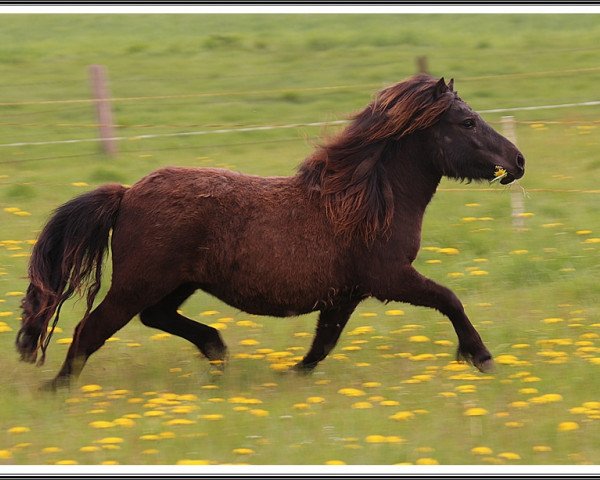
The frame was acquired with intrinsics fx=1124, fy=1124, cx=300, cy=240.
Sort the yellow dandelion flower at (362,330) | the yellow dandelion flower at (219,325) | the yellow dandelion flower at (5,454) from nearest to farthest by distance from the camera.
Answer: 1. the yellow dandelion flower at (5,454)
2. the yellow dandelion flower at (362,330)
3. the yellow dandelion flower at (219,325)

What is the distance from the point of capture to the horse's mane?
24.7 ft

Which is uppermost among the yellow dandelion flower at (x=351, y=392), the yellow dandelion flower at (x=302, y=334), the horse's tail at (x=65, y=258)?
the horse's tail at (x=65, y=258)

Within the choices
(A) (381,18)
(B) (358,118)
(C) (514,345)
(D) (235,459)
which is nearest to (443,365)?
(C) (514,345)

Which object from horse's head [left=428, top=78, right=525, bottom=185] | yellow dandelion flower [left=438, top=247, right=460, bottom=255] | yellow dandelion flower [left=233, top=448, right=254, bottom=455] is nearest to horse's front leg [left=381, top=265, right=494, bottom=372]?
horse's head [left=428, top=78, right=525, bottom=185]

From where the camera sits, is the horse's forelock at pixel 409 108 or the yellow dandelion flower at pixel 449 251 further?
the yellow dandelion flower at pixel 449 251

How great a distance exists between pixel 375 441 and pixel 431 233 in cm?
605

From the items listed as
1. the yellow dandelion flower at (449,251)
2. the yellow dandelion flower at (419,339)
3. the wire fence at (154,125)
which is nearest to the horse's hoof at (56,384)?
the yellow dandelion flower at (419,339)

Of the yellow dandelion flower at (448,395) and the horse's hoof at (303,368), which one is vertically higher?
the yellow dandelion flower at (448,395)

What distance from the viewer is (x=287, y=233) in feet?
24.4

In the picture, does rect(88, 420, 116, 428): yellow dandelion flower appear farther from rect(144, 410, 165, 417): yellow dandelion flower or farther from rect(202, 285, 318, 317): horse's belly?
rect(202, 285, 318, 317): horse's belly

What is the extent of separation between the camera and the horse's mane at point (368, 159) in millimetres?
7516

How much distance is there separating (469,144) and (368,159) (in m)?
0.70

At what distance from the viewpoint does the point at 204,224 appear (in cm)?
737

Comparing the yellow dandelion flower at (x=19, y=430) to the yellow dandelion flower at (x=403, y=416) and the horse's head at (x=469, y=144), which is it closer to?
the yellow dandelion flower at (x=403, y=416)
